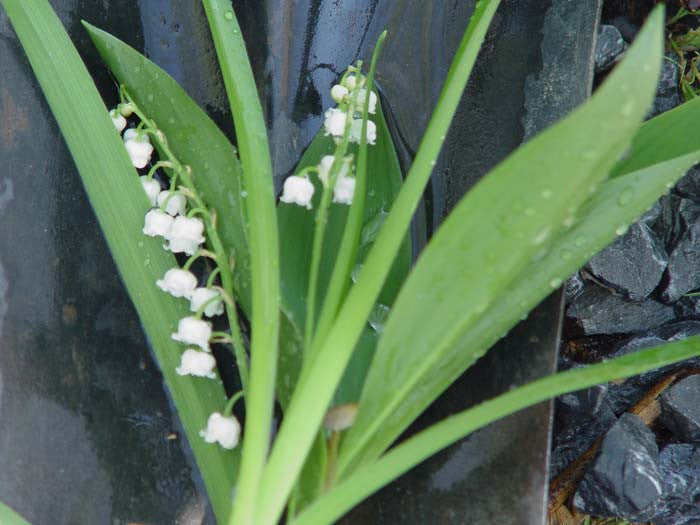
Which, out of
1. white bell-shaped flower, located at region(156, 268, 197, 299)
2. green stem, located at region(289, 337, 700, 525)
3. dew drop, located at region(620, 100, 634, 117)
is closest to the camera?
dew drop, located at region(620, 100, 634, 117)

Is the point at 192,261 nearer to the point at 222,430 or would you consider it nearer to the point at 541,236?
the point at 222,430

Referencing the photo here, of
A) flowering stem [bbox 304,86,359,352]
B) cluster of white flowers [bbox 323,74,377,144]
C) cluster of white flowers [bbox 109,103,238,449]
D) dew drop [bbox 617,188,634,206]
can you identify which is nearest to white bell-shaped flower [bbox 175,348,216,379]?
cluster of white flowers [bbox 109,103,238,449]

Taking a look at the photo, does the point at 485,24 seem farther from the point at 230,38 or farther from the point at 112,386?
the point at 112,386

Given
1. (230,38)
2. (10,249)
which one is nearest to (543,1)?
(230,38)

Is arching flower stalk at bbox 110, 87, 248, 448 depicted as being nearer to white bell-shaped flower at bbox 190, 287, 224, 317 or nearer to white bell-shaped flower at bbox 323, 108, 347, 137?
white bell-shaped flower at bbox 190, 287, 224, 317

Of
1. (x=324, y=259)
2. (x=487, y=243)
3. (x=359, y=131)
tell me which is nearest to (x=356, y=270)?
(x=324, y=259)

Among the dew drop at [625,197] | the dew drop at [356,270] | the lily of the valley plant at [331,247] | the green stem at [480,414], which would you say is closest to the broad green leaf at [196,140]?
the lily of the valley plant at [331,247]

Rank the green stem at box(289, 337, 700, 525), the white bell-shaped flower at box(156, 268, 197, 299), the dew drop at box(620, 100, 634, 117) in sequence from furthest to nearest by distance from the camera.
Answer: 1. the white bell-shaped flower at box(156, 268, 197, 299)
2. the green stem at box(289, 337, 700, 525)
3. the dew drop at box(620, 100, 634, 117)
